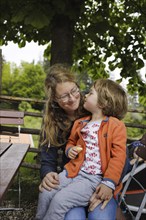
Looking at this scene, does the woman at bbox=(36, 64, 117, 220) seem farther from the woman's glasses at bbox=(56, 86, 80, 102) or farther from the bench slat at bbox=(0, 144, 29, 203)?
the bench slat at bbox=(0, 144, 29, 203)

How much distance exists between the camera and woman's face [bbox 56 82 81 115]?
195cm

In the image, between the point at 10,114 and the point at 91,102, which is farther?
the point at 10,114

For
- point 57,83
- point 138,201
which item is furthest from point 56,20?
point 138,201

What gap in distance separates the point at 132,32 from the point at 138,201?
3.63 metres

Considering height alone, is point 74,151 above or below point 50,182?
above

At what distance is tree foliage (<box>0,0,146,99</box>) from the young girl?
61.9 inches

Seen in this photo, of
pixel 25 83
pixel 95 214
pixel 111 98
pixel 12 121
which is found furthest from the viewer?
pixel 25 83

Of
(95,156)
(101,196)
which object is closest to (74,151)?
(95,156)

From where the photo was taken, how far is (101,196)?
1.62 m

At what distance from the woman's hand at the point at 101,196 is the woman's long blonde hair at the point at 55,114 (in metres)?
0.46

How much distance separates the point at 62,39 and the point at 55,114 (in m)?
2.42

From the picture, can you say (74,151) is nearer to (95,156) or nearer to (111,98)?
(95,156)

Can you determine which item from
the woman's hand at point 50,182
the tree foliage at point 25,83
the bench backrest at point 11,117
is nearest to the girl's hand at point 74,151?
the woman's hand at point 50,182

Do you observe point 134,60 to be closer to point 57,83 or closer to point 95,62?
point 95,62
